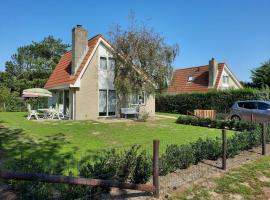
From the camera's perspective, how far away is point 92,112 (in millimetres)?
20312

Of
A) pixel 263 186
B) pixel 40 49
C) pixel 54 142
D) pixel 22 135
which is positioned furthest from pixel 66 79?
pixel 40 49

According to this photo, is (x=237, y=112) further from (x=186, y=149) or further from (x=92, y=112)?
(x=186, y=149)

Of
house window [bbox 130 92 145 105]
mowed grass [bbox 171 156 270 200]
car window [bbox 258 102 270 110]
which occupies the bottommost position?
mowed grass [bbox 171 156 270 200]

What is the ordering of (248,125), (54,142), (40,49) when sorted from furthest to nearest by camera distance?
(40,49) → (248,125) → (54,142)

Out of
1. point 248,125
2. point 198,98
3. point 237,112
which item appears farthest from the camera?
point 198,98

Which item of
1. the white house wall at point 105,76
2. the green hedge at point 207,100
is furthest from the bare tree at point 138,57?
the green hedge at point 207,100

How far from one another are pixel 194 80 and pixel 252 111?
63.2 ft

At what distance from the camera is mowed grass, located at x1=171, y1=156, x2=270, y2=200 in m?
5.21

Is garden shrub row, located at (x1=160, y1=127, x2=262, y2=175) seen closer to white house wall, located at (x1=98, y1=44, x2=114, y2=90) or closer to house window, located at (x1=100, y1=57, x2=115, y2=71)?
white house wall, located at (x1=98, y1=44, x2=114, y2=90)

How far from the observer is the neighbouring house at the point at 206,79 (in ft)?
111

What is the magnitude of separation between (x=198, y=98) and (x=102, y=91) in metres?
12.1

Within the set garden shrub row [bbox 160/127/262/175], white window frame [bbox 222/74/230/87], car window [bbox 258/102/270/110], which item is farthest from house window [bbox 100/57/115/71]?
white window frame [bbox 222/74/230/87]

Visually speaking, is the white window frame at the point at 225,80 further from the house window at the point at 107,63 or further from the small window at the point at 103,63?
the small window at the point at 103,63

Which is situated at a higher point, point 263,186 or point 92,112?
point 92,112
